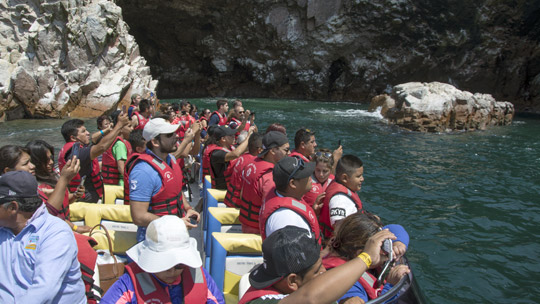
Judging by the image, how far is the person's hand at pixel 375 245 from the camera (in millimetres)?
2041

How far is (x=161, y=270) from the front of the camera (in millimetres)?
1979

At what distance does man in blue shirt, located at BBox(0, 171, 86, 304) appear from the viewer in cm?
209

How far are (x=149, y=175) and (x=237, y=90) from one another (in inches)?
1533

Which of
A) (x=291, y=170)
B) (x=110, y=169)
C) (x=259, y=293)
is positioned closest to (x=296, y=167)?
(x=291, y=170)

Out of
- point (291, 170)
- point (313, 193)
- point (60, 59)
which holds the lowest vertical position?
point (313, 193)

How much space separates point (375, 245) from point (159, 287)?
1278 millimetres

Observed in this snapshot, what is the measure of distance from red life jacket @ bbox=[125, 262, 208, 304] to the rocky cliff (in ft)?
109

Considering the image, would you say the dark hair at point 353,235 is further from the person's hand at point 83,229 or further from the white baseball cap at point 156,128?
the person's hand at point 83,229

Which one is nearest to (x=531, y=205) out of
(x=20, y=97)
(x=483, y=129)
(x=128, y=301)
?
(x=128, y=301)

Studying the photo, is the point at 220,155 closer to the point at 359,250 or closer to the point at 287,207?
the point at 287,207

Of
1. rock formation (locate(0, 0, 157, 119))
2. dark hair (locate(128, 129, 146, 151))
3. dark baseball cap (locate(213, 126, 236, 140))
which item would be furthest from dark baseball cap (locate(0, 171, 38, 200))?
rock formation (locate(0, 0, 157, 119))

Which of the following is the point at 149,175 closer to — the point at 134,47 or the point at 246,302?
the point at 246,302

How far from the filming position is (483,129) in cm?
1891

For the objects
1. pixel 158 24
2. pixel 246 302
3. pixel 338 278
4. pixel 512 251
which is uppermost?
pixel 158 24
